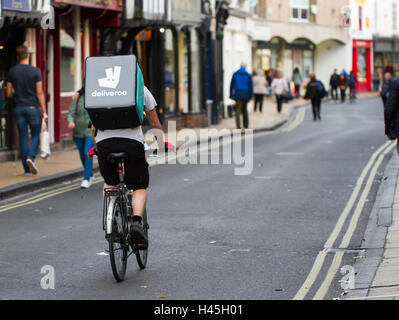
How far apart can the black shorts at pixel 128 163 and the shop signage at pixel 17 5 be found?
9.77 meters

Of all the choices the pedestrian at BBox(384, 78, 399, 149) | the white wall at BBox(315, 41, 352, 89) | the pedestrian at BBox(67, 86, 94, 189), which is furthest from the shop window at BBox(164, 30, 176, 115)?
the white wall at BBox(315, 41, 352, 89)

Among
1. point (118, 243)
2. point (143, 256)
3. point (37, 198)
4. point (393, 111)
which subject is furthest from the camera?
point (37, 198)

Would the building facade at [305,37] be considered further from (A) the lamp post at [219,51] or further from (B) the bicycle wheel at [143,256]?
(B) the bicycle wheel at [143,256]

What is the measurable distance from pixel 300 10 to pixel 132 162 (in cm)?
5353

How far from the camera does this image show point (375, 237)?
9969 millimetres

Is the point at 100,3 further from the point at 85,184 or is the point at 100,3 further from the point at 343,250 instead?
the point at 343,250

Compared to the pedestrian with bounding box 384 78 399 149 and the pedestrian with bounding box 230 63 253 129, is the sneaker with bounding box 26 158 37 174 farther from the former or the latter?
the pedestrian with bounding box 230 63 253 129

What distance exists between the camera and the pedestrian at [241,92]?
2847 cm

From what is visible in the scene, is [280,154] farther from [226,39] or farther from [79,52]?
[226,39]

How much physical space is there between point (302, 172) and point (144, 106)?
9.12 meters

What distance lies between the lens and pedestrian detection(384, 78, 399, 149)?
11.8m

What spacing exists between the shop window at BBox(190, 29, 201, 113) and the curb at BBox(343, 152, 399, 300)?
15.3 meters

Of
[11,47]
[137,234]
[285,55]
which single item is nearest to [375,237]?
[137,234]

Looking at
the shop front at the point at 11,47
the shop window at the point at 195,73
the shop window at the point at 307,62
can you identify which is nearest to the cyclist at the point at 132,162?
the shop front at the point at 11,47
